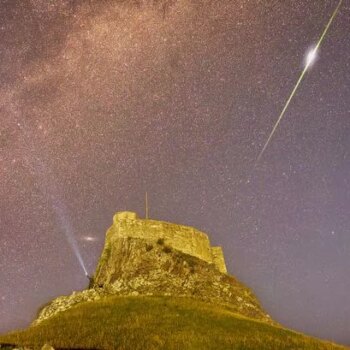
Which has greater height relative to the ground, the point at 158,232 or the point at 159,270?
the point at 158,232

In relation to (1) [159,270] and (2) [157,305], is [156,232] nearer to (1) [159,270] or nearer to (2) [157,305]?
(1) [159,270]

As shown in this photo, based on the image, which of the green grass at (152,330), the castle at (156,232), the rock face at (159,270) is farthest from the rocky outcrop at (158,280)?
the green grass at (152,330)

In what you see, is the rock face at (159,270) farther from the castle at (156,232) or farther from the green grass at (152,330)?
the green grass at (152,330)

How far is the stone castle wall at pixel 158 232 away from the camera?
49.3 m

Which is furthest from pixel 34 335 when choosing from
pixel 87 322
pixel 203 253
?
pixel 203 253

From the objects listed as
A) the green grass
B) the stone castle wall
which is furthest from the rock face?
the green grass

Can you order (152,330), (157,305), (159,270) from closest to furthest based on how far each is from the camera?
(152,330)
(157,305)
(159,270)

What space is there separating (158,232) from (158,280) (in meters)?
9.53

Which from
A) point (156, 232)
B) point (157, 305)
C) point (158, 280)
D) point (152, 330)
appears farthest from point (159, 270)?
point (152, 330)

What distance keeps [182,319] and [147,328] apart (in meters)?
3.72

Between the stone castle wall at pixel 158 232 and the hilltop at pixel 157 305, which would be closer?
the hilltop at pixel 157 305

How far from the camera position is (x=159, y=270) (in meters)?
43.6

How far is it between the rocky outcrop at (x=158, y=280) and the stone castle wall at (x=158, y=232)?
96 centimetres

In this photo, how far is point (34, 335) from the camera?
23.5 meters
